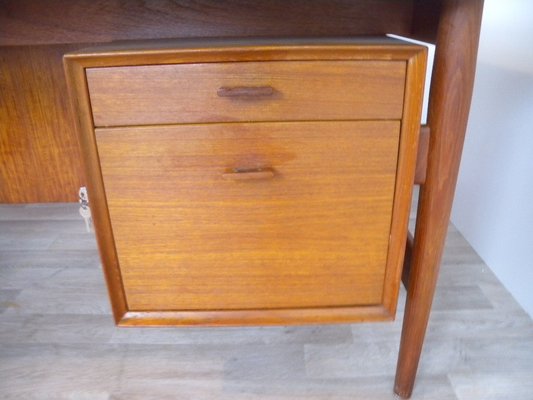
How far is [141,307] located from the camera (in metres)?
0.72

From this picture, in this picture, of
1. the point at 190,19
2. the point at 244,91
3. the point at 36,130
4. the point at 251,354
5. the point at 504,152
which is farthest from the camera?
the point at 36,130

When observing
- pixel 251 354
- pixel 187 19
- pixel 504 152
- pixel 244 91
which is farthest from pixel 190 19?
pixel 504 152

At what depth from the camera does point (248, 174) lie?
1.99 feet

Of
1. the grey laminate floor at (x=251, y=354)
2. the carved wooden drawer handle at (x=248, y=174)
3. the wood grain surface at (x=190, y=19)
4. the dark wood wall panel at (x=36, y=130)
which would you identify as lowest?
the grey laminate floor at (x=251, y=354)

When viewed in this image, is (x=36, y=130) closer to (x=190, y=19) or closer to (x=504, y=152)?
(x=190, y=19)

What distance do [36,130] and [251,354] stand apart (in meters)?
1.09

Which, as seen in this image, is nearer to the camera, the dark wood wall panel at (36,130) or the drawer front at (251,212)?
the drawer front at (251,212)

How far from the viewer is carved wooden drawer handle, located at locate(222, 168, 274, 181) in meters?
0.61

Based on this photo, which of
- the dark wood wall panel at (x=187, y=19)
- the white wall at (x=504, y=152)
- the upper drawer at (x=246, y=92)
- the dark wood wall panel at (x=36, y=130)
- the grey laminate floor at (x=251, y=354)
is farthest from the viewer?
the dark wood wall panel at (x=36, y=130)

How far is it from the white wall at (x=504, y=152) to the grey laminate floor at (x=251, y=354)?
3.9 inches

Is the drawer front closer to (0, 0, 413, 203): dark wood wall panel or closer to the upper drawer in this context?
the upper drawer

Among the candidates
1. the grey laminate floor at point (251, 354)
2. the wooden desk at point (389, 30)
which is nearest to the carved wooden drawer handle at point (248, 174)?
the wooden desk at point (389, 30)

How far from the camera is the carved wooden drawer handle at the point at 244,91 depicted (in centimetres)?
56

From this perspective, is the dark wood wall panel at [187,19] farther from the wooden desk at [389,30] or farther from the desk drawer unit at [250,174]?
the desk drawer unit at [250,174]
